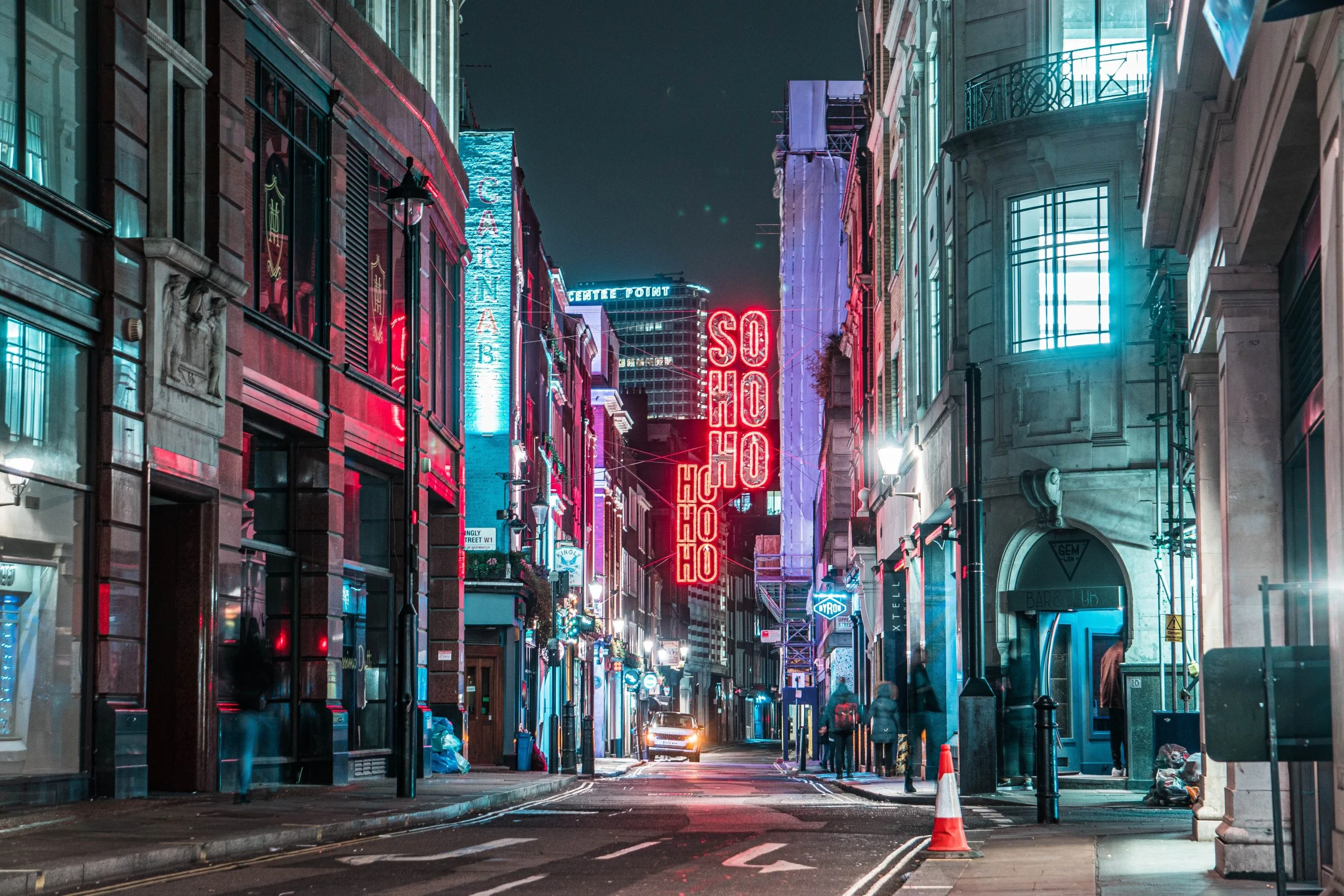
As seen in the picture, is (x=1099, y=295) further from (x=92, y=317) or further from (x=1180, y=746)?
(x=92, y=317)

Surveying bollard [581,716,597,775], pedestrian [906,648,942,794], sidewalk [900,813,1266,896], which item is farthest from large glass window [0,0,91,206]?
bollard [581,716,597,775]

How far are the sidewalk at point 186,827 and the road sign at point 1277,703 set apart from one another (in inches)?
270

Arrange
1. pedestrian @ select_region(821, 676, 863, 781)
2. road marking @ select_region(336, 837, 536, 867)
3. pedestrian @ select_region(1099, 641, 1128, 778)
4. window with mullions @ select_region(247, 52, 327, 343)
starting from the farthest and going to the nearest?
pedestrian @ select_region(821, 676, 863, 781) → pedestrian @ select_region(1099, 641, 1128, 778) → window with mullions @ select_region(247, 52, 327, 343) → road marking @ select_region(336, 837, 536, 867)

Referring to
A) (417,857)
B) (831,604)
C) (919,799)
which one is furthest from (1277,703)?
(831,604)

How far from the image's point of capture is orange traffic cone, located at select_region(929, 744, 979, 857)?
1334 centimetres

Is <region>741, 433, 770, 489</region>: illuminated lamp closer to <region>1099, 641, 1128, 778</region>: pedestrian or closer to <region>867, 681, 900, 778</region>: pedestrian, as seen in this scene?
<region>867, 681, 900, 778</region>: pedestrian

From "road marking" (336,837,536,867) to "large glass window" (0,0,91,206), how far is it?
24.5ft

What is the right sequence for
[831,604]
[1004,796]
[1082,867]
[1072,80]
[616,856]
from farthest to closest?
[831,604] → [1072,80] → [1004,796] → [616,856] → [1082,867]

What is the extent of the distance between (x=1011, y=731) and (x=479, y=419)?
2148cm

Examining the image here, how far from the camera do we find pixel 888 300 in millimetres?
42500

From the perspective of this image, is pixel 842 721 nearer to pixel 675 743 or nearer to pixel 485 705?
pixel 485 705

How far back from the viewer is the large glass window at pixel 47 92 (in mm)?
16531

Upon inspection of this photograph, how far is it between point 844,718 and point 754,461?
47.1 m

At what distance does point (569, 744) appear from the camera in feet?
119
